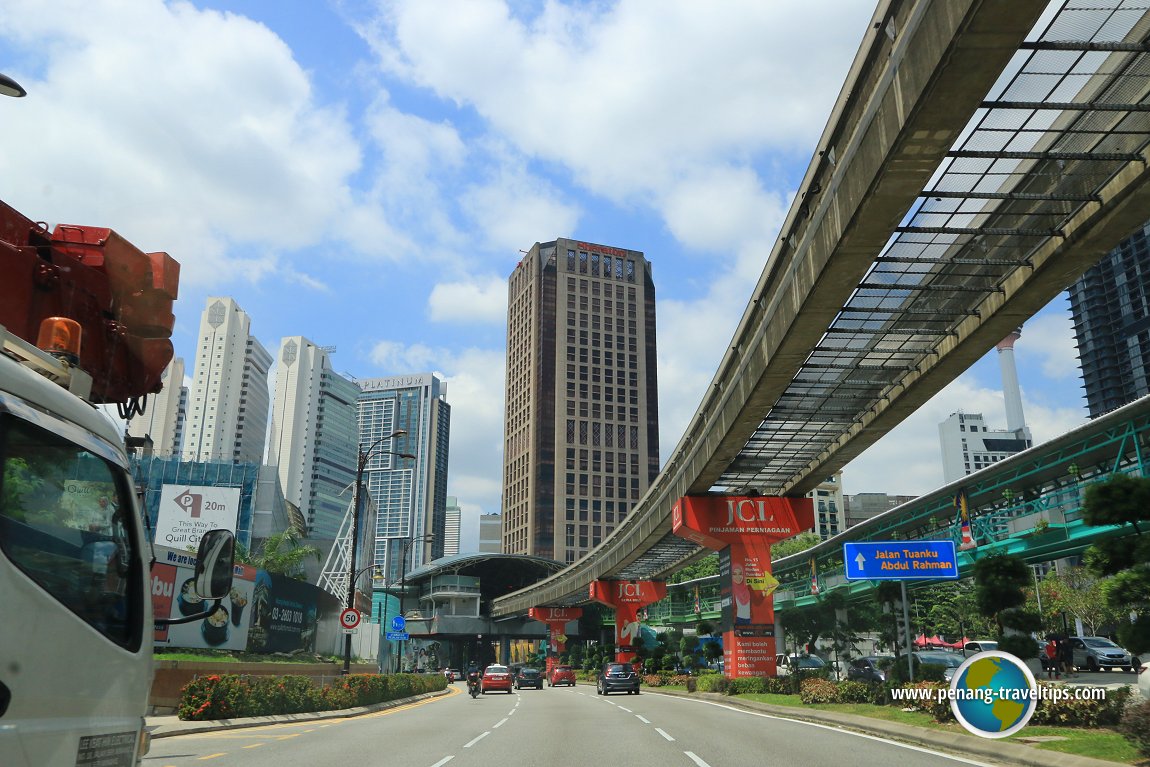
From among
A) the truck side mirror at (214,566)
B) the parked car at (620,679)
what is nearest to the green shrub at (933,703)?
the truck side mirror at (214,566)

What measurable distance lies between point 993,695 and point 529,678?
49086 millimetres

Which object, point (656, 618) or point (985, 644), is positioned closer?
point (985, 644)

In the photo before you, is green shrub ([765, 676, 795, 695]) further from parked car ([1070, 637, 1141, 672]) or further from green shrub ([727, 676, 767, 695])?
parked car ([1070, 637, 1141, 672])

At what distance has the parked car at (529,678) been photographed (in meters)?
61.2

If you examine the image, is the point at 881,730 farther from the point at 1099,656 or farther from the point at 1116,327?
the point at 1116,327

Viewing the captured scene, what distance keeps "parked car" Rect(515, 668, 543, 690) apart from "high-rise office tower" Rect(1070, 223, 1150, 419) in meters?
155

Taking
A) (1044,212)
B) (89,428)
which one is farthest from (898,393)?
(89,428)

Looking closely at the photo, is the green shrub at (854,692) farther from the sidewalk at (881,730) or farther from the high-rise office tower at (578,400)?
the high-rise office tower at (578,400)

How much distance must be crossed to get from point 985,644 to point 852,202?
31.8 metres

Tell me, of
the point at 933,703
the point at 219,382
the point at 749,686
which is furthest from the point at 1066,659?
the point at 219,382

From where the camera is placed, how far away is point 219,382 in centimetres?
16575

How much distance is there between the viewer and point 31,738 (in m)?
3.51

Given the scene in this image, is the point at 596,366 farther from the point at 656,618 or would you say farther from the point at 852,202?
the point at 852,202

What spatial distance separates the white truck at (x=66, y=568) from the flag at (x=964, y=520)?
37.4 m
